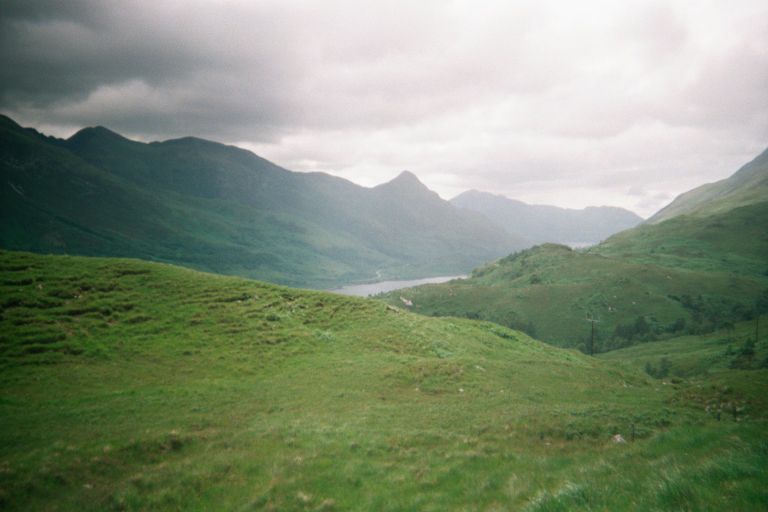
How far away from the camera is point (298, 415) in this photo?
65.4 feet

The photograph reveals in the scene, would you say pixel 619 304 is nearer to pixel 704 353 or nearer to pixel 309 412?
pixel 704 353

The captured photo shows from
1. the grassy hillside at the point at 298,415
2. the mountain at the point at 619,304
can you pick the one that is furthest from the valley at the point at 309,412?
the mountain at the point at 619,304

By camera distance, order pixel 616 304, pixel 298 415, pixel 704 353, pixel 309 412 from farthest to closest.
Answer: pixel 616 304, pixel 704 353, pixel 309 412, pixel 298 415

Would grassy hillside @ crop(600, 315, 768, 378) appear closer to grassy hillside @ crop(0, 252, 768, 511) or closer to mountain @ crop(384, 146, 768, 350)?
mountain @ crop(384, 146, 768, 350)

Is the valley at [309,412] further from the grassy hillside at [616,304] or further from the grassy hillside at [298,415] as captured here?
the grassy hillside at [616,304]

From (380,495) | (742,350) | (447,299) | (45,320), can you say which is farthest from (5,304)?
(447,299)

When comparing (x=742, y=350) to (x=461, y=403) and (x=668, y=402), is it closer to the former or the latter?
(x=668, y=402)

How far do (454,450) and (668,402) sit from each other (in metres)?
19.3

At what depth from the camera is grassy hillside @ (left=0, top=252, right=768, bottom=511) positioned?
11641mm

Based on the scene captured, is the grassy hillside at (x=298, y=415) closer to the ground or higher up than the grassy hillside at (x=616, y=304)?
higher up

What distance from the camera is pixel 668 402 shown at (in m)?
25.2

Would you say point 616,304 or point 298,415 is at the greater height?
point 298,415

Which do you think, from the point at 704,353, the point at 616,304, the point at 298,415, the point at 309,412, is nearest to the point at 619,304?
the point at 616,304

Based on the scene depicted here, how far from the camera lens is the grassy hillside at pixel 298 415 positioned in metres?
11.6
